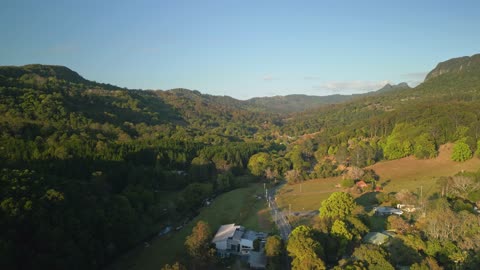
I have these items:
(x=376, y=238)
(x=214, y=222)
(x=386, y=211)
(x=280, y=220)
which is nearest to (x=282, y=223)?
(x=280, y=220)

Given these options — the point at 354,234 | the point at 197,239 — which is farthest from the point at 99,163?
the point at 354,234

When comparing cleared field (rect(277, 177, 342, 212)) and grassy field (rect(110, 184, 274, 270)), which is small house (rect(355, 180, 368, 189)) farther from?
grassy field (rect(110, 184, 274, 270))

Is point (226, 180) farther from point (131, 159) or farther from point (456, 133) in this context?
point (456, 133)

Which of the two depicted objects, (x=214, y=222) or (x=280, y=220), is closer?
(x=214, y=222)

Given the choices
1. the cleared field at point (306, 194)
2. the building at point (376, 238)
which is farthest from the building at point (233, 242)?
the cleared field at point (306, 194)

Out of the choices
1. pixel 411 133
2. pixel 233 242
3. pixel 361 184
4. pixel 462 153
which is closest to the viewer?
pixel 233 242

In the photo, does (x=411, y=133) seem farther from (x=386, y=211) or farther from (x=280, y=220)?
(x=280, y=220)
